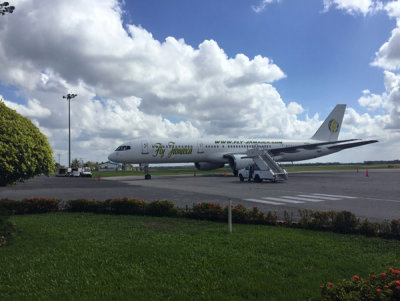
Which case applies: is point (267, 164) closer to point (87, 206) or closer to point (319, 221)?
point (87, 206)

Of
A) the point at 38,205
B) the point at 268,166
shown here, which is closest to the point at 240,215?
the point at 38,205

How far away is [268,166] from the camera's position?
28109mm

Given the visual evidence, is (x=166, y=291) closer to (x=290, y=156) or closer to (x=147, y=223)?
(x=147, y=223)

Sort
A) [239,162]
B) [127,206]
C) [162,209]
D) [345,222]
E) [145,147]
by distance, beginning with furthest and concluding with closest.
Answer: [239,162] < [145,147] < [127,206] < [162,209] < [345,222]

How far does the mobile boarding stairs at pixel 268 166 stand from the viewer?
1046 inches

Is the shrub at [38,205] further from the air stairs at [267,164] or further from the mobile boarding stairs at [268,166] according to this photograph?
the air stairs at [267,164]

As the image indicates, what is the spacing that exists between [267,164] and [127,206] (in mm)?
19810

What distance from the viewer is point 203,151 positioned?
36.6 meters

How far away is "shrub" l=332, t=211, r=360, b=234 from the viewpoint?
7816 mm

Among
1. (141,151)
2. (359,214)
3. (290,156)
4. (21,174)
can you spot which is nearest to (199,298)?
(21,174)

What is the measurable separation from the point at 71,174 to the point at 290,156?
38256mm

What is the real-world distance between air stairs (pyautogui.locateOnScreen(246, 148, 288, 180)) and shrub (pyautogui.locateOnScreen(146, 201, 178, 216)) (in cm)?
1755

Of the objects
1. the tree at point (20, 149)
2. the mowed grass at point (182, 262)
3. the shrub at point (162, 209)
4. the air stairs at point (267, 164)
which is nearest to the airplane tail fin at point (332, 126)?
the air stairs at point (267, 164)

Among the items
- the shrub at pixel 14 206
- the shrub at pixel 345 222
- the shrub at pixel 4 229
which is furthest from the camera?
the shrub at pixel 14 206
